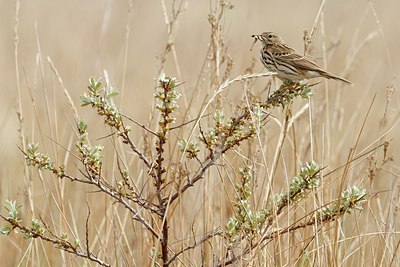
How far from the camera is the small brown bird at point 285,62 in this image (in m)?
3.68

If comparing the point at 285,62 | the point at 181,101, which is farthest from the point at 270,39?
the point at 181,101

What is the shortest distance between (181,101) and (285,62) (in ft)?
10.1

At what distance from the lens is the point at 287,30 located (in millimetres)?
12539

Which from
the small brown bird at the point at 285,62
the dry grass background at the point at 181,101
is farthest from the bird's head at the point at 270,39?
the dry grass background at the point at 181,101

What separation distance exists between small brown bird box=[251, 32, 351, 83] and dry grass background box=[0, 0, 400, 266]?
0.38ft

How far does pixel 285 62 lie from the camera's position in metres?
3.88

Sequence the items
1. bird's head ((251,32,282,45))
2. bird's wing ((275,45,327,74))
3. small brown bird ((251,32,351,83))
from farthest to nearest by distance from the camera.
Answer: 1. bird's head ((251,32,282,45))
2. bird's wing ((275,45,327,74))
3. small brown bird ((251,32,351,83))

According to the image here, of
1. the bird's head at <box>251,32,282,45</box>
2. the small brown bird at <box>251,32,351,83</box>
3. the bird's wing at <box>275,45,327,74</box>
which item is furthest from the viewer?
the bird's head at <box>251,32,282,45</box>

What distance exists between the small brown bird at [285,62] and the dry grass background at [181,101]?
12 cm

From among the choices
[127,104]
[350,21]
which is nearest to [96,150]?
[127,104]

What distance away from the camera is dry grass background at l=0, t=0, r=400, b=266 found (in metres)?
3.76

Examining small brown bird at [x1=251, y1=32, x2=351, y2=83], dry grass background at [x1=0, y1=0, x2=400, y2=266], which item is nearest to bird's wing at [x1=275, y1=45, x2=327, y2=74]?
small brown bird at [x1=251, y1=32, x2=351, y2=83]

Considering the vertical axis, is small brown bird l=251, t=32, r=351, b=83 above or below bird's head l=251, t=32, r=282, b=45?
below

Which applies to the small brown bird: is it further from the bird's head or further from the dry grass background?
the dry grass background
